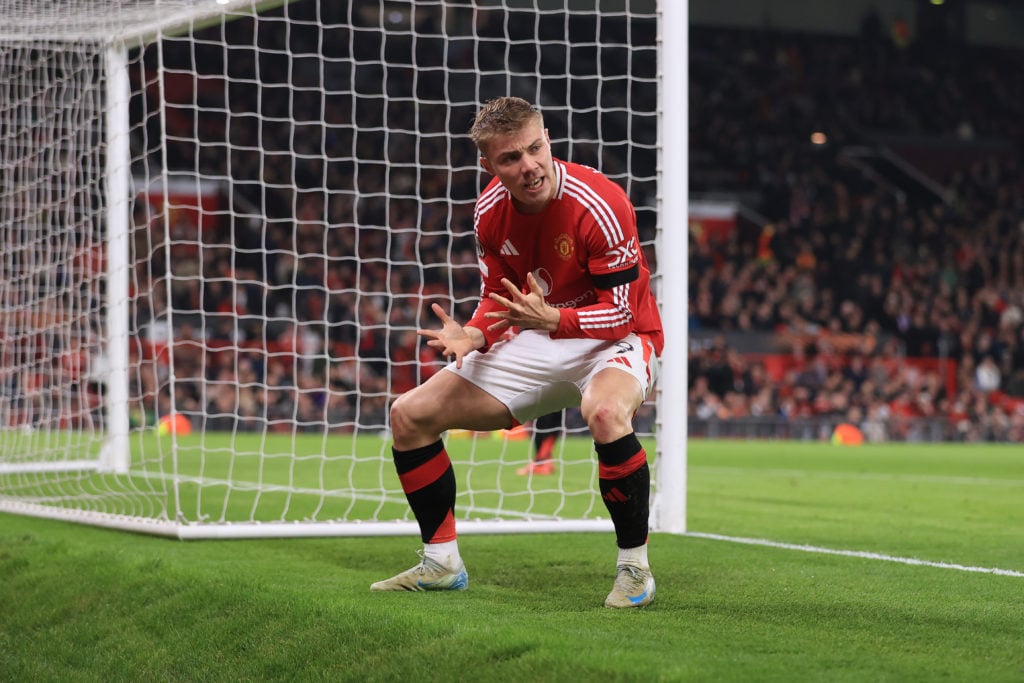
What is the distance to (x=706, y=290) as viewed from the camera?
2678 cm

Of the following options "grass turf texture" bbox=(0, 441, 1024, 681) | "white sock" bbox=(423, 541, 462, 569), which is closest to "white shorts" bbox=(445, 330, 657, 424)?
"white sock" bbox=(423, 541, 462, 569)

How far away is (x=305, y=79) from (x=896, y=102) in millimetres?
15484

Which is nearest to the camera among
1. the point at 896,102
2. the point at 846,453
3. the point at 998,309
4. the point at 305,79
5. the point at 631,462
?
the point at 631,462

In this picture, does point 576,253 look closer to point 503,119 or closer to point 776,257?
point 503,119

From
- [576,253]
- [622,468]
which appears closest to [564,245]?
[576,253]

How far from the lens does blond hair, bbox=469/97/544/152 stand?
4.18 meters

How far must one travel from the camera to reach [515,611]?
4109mm

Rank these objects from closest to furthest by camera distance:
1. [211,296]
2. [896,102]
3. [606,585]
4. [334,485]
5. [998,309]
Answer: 1. [606,585]
2. [334,485]
3. [211,296]
4. [998,309]
5. [896,102]

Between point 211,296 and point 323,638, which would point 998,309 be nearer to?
point 211,296

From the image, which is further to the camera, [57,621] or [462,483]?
[462,483]

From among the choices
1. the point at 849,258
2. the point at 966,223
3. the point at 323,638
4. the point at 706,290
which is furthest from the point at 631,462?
the point at 966,223

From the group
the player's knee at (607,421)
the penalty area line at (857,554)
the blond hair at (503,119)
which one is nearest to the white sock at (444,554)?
the player's knee at (607,421)

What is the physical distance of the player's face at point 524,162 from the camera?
4.20 metres

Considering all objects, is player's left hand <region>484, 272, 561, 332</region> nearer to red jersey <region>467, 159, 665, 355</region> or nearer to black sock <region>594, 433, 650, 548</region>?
red jersey <region>467, 159, 665, 355</region>
